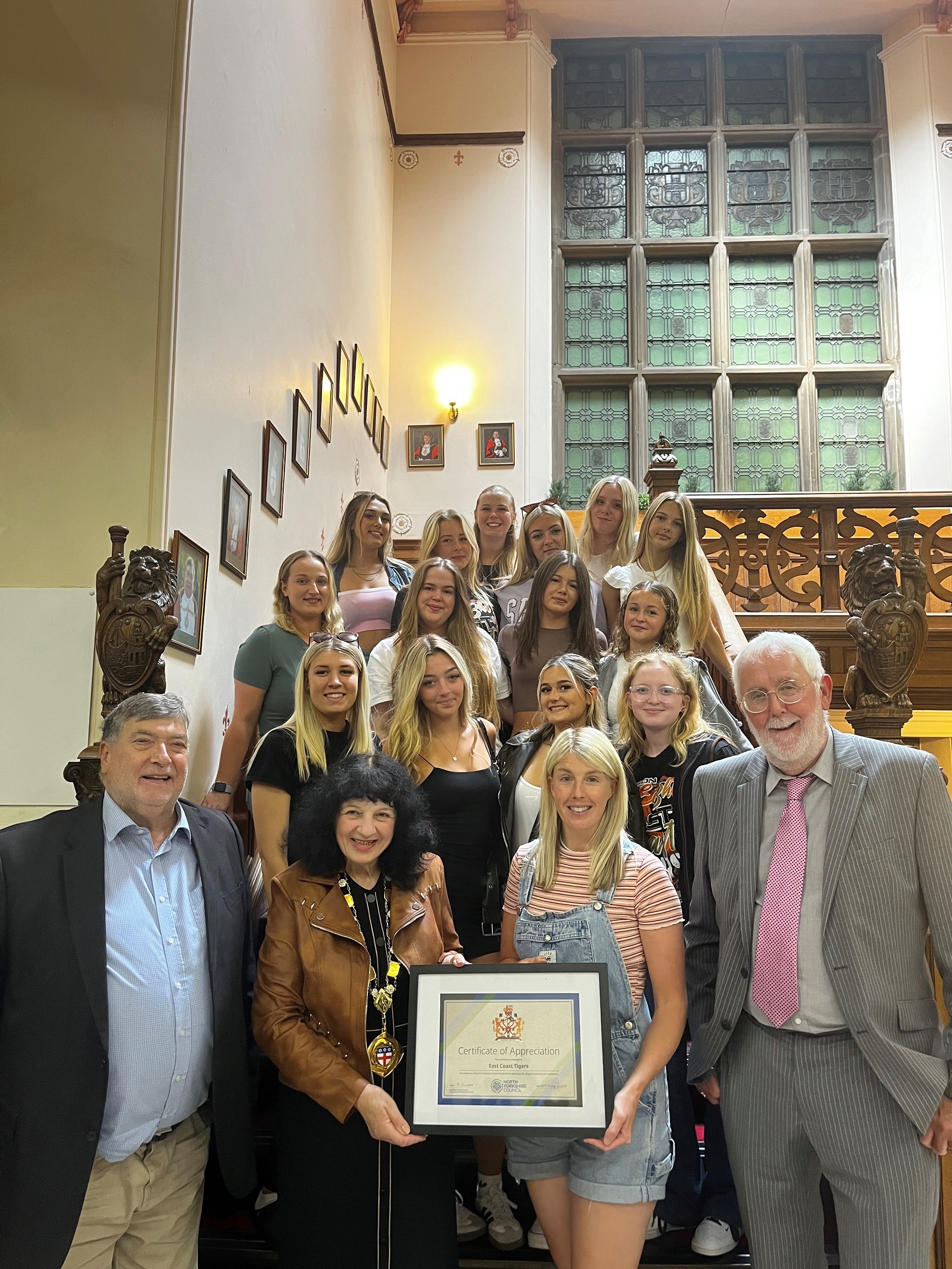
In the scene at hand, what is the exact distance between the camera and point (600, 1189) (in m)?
2.20

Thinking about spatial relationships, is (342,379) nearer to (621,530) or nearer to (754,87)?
(621,530)

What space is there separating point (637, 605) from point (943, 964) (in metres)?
1.77

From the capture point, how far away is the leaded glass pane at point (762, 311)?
9.95 m

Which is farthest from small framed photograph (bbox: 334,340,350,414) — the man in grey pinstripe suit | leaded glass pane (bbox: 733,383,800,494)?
the man in grey pinstripe suit

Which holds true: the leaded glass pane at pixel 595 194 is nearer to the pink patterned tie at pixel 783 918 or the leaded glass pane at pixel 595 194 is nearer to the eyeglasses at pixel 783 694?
the eyeglasses at pixel 783 694

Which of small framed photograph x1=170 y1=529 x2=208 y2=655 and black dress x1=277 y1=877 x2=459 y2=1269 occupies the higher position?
small framed photograph x1=170 y1=529 x2=208 y2=655

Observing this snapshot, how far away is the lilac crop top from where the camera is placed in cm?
450

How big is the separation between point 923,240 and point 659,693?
852 cm

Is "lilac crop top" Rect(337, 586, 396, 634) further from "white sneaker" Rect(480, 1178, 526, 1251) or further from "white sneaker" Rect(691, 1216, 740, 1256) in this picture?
"white sneaker" Rect(691, 1216, 740, 1256)

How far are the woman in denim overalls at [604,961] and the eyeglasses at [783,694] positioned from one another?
1.19 feet

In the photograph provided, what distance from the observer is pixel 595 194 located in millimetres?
10297

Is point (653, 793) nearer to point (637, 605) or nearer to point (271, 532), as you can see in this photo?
point (637, 605)

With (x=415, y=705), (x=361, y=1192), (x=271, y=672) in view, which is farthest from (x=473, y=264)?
(x=361, y=1192)

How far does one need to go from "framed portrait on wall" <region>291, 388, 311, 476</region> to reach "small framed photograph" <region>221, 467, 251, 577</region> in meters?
1.05
